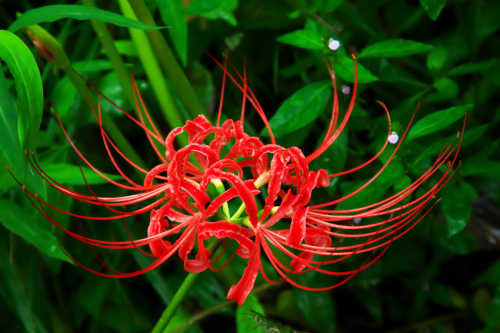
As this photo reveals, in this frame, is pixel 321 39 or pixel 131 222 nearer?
pixel 321 39

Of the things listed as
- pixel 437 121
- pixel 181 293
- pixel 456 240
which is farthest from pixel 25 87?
Result: pixel 456 240

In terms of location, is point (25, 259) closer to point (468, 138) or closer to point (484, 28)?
point (468, 138)

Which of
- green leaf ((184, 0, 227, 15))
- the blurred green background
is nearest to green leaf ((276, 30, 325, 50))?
the blurred green background

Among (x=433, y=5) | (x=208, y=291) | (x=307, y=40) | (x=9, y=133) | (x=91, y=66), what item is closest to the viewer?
(x=9, y=133)

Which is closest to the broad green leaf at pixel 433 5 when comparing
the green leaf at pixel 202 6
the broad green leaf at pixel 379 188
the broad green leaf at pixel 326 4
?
the broad green leaf at pixel 326 4

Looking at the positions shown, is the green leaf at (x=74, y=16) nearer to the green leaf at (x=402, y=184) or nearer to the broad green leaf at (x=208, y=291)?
the green leaf at (x=402, y=184)

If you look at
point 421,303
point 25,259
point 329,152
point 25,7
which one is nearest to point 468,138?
point 329,152

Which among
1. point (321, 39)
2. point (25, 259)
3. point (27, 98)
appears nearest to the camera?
point (27, 98)

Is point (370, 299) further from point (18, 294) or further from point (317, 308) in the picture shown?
point (18, 294)
